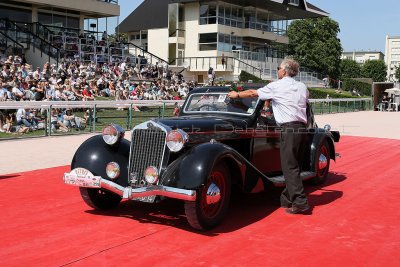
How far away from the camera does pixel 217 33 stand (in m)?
44.2

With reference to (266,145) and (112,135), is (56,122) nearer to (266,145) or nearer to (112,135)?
(112,135)

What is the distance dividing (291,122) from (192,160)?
63.3 inches

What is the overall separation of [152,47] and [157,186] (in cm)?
4611

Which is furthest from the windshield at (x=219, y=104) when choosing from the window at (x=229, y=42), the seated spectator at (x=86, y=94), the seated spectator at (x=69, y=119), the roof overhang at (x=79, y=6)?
the window at (x=229, y=42)

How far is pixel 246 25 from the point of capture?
48344mm

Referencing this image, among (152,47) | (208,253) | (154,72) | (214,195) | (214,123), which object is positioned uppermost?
(152,47)

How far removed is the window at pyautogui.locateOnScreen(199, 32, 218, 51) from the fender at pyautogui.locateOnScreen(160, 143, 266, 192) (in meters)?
39.5

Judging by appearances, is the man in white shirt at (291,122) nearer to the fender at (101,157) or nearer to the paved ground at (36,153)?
the fender at (101,157)

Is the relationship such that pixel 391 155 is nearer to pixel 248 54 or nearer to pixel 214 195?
pixel 214 195

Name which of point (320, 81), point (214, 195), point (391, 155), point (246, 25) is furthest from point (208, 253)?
point (320, 81)

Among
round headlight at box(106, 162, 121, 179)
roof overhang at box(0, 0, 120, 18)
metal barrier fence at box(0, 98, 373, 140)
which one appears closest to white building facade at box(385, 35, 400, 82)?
roof overhang at box(0, 0, 120, 18)

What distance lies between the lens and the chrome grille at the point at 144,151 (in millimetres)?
5723

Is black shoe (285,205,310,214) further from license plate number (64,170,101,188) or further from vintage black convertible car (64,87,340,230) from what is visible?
license plate number (64,170,101,188)

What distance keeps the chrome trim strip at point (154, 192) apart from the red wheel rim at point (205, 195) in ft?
0.87
